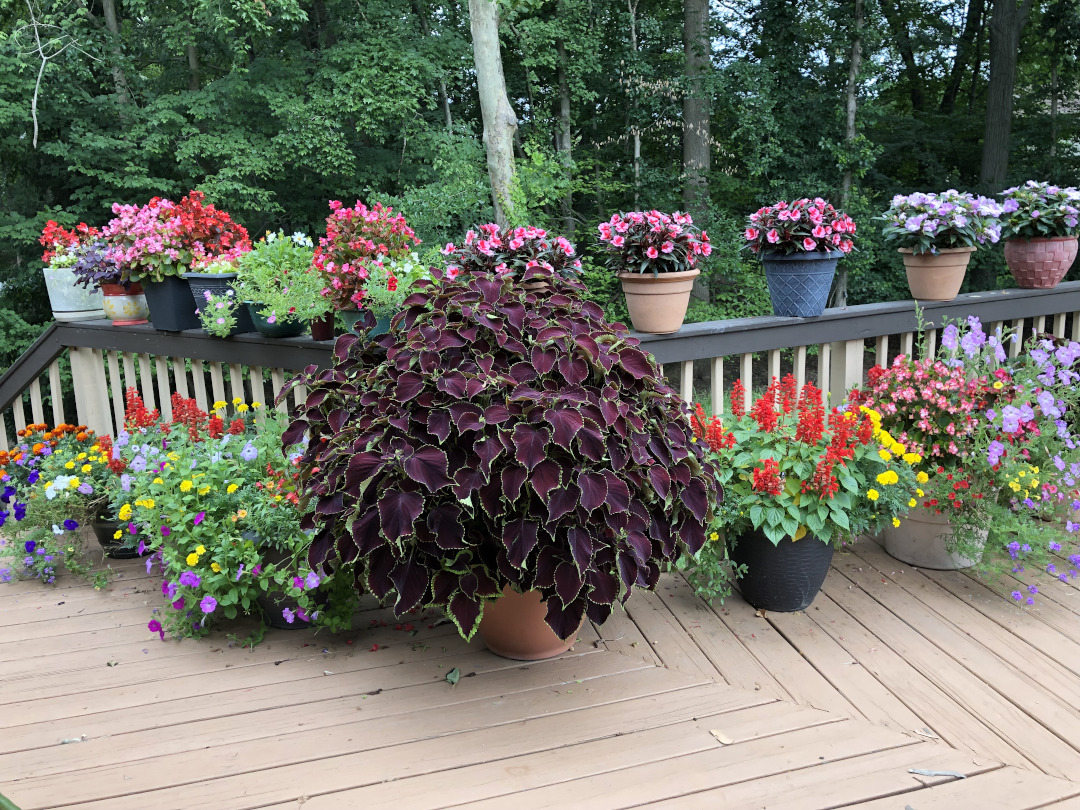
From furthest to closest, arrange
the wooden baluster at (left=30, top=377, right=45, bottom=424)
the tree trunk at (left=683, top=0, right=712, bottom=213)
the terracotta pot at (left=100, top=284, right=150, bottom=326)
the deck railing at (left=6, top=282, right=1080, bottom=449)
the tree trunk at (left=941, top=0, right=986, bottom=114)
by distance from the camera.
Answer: the tree trunk at (left=941, top=0, right=986, bottom=114) → the tree trunk at (left=683, top=0, right=712, bottom=213) → the wooden baluster at (left=30, top=377, right=45, bottom=424) → the terracotta pot at (left=100, top=284, right=150, bottom=326) → the deck railing at (left=6, top=282, right=1080, bottom=449)

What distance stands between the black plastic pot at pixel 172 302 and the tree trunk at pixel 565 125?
18.3 feet

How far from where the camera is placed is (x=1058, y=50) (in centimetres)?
872

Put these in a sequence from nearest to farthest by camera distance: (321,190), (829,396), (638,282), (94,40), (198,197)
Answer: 1. (638,282)
2. (829,396)
3. (198,197)
4. (94,40)
5. (321,190)

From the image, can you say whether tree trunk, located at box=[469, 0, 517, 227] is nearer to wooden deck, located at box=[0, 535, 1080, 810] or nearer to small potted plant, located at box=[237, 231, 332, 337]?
small potted plant, located at box=[237, 231, 332, 337]

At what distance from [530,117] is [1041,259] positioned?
256 inches

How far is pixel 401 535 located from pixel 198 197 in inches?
89.0

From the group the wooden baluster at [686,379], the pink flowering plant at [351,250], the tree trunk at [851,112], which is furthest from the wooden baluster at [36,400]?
the tree trunk at [851,112]

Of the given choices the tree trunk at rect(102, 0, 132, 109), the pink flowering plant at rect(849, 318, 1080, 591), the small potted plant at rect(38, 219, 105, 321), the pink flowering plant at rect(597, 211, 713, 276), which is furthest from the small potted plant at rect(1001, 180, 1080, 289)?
the tree trunk at rect(102, 0, 132, 109)

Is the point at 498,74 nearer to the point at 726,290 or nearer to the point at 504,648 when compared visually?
the point at 726,290

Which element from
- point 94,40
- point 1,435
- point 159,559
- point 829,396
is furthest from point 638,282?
point 94,40

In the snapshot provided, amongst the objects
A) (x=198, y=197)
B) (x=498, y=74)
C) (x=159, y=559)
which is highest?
(x=498, y=74)

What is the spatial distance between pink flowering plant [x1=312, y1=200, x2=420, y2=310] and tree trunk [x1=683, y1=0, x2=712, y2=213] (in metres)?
6.33

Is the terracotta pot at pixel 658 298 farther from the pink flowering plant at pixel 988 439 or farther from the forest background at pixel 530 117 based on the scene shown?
the forest background at pixel 530 117

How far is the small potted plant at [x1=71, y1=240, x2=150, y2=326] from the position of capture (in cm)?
339
